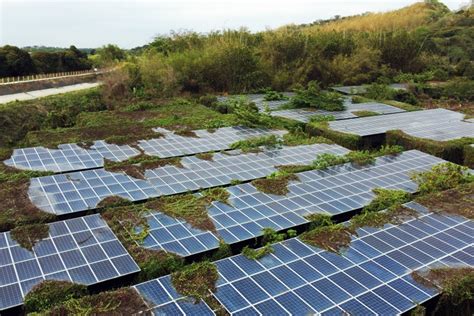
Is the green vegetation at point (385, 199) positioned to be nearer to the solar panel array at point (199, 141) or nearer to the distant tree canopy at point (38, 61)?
the solar panel array at point (199, 141)

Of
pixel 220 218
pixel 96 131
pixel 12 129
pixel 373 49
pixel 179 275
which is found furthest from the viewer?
pixel 373 49

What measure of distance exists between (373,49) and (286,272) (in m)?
29.1

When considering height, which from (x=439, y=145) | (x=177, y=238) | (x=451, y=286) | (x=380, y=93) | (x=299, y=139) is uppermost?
(x=380, y=93)

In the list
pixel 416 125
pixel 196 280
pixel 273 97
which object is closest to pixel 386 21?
pixel 273 97

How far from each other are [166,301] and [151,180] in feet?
18.6

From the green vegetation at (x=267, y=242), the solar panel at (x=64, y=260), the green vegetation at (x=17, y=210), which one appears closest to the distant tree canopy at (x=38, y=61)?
the green vegetation at (x=17, y=210)

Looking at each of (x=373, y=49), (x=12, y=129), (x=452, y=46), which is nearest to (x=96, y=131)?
(x=12, y=129)

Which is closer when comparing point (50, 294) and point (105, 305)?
point (105, 305)

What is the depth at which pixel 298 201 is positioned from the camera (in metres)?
10.9

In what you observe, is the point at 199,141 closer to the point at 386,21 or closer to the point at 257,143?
the point at 257,143

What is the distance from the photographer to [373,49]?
1292 inches

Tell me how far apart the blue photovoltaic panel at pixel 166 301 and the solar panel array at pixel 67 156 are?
6.87 meters

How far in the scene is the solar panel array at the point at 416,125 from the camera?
17234 mm

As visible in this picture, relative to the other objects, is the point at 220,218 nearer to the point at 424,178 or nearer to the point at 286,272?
the point at 286,272
